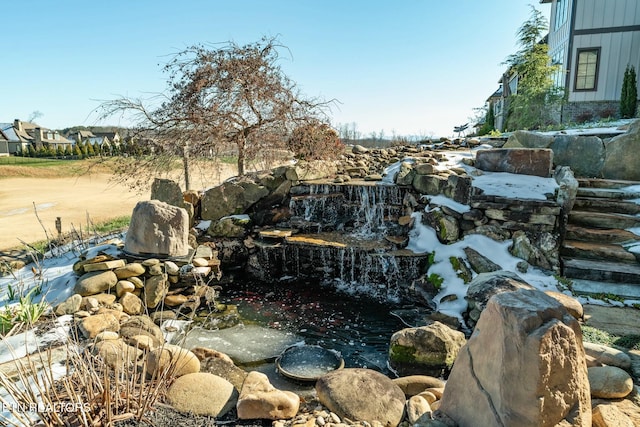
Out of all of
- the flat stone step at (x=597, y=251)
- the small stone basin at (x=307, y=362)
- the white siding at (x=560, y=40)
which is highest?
the white siding at (x=560, y=40)

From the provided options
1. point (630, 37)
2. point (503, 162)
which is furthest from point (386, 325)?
point (630, 37)

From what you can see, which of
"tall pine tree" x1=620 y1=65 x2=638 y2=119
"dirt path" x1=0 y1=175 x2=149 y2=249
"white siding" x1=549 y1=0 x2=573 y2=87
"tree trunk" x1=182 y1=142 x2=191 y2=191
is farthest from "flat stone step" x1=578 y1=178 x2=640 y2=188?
"white siding" x1=549 y1=0 x2=573 y2=87

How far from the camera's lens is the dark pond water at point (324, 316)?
408 cm

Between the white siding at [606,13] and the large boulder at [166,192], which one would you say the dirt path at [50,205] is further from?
the white siding at [606,13]

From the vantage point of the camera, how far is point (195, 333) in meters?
4.39

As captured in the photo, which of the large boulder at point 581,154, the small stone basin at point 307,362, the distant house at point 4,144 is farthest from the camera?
the distant house at point 4,144

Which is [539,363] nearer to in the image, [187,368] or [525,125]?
[187,368]

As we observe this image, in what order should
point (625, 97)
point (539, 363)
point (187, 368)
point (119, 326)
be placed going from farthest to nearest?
point (625, 97), point (119, 326), point (187, 368), point (539, 363)

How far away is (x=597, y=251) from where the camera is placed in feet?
15.6

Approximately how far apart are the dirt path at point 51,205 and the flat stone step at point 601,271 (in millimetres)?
6388

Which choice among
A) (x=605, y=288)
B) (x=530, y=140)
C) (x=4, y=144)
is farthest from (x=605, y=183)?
(x=4, y=144)

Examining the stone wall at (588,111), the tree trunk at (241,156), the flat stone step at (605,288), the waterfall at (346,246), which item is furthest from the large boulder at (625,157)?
the stone wall at (588,111)

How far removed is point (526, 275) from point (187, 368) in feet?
13.2

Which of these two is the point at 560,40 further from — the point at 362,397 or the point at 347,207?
the point at 362,397
